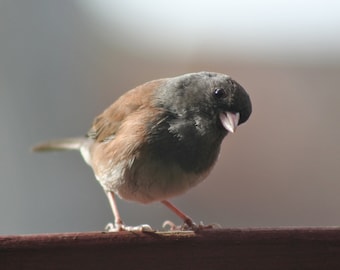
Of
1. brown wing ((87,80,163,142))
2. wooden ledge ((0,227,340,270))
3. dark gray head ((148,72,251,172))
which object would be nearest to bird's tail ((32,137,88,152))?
brown wing ((87,80,163,142))

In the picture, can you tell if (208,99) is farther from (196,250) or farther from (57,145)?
(57,145)

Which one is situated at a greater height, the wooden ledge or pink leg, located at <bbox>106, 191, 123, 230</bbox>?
the wooden ledge

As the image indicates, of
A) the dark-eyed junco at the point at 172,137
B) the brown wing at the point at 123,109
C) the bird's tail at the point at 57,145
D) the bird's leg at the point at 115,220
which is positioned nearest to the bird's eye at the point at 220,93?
the dark-eyed junco at the point at 172,137

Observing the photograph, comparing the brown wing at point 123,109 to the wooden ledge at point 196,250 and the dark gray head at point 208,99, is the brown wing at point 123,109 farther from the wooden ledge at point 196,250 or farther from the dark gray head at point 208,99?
the wooden ledge at point 196,250

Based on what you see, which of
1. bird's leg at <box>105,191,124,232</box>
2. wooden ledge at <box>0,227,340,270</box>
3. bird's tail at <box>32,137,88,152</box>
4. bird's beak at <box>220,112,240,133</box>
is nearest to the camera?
wooden ledge at <box>0,227,340,270</box>

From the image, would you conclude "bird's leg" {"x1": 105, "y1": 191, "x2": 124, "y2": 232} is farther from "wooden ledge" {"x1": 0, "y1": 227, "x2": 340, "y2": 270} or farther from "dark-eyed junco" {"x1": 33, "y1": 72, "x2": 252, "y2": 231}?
"wooden ledge" {"x1": 0, "y1": 227, "x2": 340, "y2": 270}

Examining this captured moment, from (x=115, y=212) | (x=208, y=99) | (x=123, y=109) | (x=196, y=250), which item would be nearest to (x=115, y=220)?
(x=115, y=212)

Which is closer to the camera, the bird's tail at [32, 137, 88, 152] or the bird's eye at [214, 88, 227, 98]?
the bird's eye at [214, 88, 227, 98]
